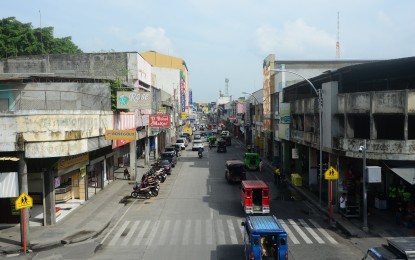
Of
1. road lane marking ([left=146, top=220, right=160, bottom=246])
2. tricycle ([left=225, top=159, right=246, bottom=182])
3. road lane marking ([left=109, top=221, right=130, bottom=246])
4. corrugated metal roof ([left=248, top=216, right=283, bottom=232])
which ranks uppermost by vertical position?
corrugated metal roof ([left=248, top=216, right=283, bottom=232])

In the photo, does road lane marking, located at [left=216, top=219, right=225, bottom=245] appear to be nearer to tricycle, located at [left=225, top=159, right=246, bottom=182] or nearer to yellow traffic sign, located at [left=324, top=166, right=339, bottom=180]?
yellow traffic sign, located at [left=324, top=166, right=339, bottom=180]

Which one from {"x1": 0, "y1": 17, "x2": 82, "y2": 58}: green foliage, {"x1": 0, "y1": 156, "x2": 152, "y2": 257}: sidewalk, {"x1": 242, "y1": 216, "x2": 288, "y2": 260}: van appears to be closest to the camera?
{"x1": 242, "y1": 216, "x2": 288, "y2": 260}: van

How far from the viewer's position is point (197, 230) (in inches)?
915

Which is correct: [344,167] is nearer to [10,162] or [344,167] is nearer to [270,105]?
[10,162]

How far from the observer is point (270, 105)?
5750cm

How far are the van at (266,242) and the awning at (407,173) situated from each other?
9977mm

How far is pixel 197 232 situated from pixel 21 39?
187 feet

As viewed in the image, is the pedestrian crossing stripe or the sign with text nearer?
the pedestrian crossing stripe

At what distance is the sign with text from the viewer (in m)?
33.2

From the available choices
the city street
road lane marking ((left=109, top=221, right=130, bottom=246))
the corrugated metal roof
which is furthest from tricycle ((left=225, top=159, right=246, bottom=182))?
the corrugated metal roof

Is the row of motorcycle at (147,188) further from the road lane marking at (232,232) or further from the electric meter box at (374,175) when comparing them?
the electric meter box at (374,175)

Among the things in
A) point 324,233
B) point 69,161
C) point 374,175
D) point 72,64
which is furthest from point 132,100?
point 72,64

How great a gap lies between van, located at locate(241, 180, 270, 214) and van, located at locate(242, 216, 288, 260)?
940 centimetres

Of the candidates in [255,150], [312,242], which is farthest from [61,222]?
[255,150]
